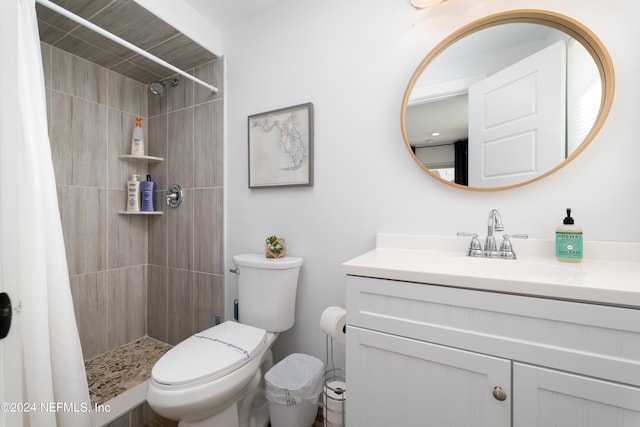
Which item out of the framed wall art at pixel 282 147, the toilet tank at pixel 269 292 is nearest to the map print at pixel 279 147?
the framed wall art at pixel 282 147

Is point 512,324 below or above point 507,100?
below

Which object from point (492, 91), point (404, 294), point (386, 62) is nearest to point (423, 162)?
point (492, 91)

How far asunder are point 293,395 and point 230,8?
6.81ft

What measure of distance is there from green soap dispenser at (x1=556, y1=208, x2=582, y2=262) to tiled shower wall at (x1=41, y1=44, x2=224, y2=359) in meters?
1.67

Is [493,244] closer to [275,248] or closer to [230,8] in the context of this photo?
[275,248]

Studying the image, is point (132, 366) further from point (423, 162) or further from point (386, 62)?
point (386, 62)

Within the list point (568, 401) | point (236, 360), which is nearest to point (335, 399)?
point (236, 360)

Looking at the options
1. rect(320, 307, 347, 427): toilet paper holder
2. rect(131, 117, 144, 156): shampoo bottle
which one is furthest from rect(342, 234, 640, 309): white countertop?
rect(131, 117, 144, 156): shampoo bottle

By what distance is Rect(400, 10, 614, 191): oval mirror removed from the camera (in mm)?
930

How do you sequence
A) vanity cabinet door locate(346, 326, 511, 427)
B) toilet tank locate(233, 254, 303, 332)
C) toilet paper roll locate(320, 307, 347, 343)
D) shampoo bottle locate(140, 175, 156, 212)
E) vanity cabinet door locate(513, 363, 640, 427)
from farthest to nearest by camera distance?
shampoo bottle locate(140, 175, 156, 212) → toilet tank locate(233, 254, 303, 332) → toilet paper roll locate(320, 307, 347, 343) → vanity cabinet door locate(346, 326, 511, 427) → vanity cabinet door locate(513, 363, 640, 427)

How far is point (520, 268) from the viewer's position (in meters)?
0.86

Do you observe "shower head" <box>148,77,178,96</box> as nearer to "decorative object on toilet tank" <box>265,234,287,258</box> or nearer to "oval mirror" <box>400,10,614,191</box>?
"decorative object on toilet tank" <box>265,234,287,258</box>

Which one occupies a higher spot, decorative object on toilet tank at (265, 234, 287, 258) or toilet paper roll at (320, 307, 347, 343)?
decorative object on toilet tank at (265, 234, 287, 258)

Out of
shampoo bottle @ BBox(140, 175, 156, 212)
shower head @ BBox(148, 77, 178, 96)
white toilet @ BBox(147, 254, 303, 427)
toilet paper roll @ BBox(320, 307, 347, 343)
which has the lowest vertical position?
white toilet @ BBox(147, 254, 303, 427)
